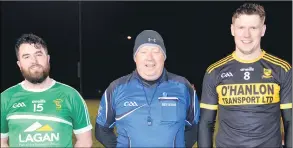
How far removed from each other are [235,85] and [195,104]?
1.71 ft

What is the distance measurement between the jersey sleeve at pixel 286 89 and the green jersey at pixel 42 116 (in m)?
2.14

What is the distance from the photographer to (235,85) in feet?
14.8

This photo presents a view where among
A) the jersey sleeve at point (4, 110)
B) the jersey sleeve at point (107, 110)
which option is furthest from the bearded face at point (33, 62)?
the jersey sleeve at point (107, 110)

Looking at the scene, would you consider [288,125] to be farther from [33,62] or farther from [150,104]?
[33,62]

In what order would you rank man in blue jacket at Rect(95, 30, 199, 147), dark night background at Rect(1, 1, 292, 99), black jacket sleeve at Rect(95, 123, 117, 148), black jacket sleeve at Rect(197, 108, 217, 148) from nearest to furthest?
man in blue jacket at Rect(95, 30, 199, 147), black jacket sleeve at Rect(197, 108, 217, 148), black jacket sleeve at Rect(95, 123, 117, 148), dark night background at Rect(1, 1, 292, 99)

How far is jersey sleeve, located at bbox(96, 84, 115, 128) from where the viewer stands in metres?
4.70

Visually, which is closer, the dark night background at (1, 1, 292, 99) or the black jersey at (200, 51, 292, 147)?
the black jersey at (200, 51, 292, 147)

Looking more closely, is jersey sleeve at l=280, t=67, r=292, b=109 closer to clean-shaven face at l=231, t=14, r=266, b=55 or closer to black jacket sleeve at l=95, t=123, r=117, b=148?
clean-shaven face at l=231, t=14, r=266, b=55

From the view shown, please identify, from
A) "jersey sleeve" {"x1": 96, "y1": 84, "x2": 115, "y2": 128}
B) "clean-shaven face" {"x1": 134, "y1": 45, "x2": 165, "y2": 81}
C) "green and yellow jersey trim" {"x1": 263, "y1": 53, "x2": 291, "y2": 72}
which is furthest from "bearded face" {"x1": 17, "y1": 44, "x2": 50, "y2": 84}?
"green and yellow jersey trim" {"x1": 263, "y1": 53, "x2": 291, "y2": 72}

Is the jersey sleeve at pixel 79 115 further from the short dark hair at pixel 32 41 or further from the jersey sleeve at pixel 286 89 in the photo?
the jersey sleeve at pixel 286 89

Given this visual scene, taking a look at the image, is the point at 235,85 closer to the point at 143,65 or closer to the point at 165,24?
the point at 143,65

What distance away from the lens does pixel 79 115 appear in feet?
14.5

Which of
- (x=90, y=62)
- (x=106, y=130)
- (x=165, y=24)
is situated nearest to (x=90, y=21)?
(x=90, y=62)

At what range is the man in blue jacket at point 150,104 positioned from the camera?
447cm
